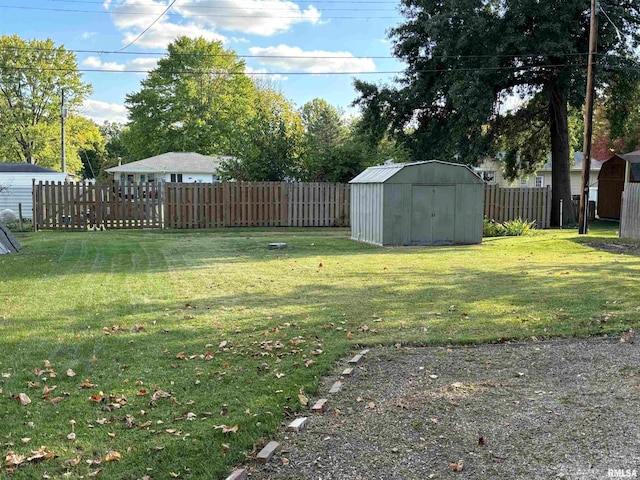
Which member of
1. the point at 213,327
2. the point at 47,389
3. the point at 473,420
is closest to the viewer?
the point at 473,420

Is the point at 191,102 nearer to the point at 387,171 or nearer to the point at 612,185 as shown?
the point at 612,185

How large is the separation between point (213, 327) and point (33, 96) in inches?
1794

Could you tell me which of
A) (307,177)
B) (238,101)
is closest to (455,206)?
(307,177)

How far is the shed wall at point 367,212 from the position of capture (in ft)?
54.8

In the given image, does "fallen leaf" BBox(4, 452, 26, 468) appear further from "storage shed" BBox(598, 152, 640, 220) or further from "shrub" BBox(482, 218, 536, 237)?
"storage shed" BBox(598, 152, 640, 220)

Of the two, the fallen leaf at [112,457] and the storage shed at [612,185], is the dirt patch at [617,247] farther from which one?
the storage shed at [612,185]

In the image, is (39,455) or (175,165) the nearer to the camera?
(39,455)

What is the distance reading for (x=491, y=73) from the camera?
23.8 m

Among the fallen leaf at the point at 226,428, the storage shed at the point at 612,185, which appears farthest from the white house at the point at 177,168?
the fallen leaf at the point at 226,428

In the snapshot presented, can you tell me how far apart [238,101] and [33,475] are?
50.9 m

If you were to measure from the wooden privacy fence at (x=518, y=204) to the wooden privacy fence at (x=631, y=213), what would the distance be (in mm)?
6106

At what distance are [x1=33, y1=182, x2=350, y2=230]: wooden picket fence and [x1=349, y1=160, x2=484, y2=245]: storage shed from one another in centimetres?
627

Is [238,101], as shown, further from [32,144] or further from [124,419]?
[124,419]


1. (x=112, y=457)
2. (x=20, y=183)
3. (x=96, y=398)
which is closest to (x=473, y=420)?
(x=112, y=457)
